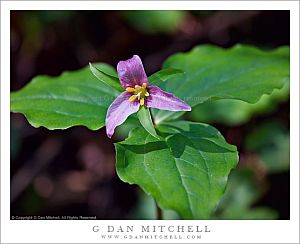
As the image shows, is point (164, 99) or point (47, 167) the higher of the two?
point (164, 99)

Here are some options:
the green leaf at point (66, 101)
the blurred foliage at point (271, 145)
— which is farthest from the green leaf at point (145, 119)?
the blurred foliage at point (271, 145)

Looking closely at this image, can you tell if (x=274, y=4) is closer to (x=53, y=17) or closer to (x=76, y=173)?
(x=53, y=17)

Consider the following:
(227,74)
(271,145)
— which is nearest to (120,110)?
(227,74)

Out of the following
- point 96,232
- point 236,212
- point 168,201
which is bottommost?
point 236,212

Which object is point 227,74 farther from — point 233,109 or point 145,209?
point 145,209
